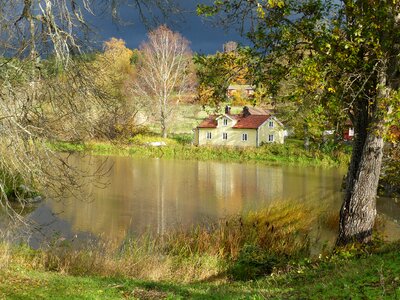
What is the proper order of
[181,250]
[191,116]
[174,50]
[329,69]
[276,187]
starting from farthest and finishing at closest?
[191,116], [174,50], [276,187], [181,250], [329,69]

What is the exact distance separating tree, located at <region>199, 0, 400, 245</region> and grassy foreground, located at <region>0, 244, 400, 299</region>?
117cm

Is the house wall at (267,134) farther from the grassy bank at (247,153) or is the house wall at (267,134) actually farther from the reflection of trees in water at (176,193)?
the reflection of trees in water at (176,193)

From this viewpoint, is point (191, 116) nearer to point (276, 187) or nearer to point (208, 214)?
point (276, 187)

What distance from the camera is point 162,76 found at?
3706cm

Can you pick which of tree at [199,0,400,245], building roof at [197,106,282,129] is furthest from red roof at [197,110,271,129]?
tree at [199,0,400,245]

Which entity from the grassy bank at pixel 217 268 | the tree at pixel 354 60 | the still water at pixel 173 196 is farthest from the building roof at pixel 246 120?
the tree at pixel 354 60

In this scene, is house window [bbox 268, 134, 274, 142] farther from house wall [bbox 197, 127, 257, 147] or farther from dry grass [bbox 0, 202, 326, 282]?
dry grass [bbox 0, 202, 326, 282]

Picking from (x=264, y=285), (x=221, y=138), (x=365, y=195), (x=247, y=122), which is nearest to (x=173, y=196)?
(x=365, y=195)

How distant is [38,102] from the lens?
19.7ft

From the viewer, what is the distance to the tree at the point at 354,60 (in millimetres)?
7094

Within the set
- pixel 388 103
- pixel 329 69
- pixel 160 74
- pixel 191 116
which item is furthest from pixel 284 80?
pixel 191 116

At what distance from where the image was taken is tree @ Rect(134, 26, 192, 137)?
36625 millimetres

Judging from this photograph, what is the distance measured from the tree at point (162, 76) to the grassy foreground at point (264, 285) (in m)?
30.3

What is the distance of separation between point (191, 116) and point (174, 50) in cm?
1100
